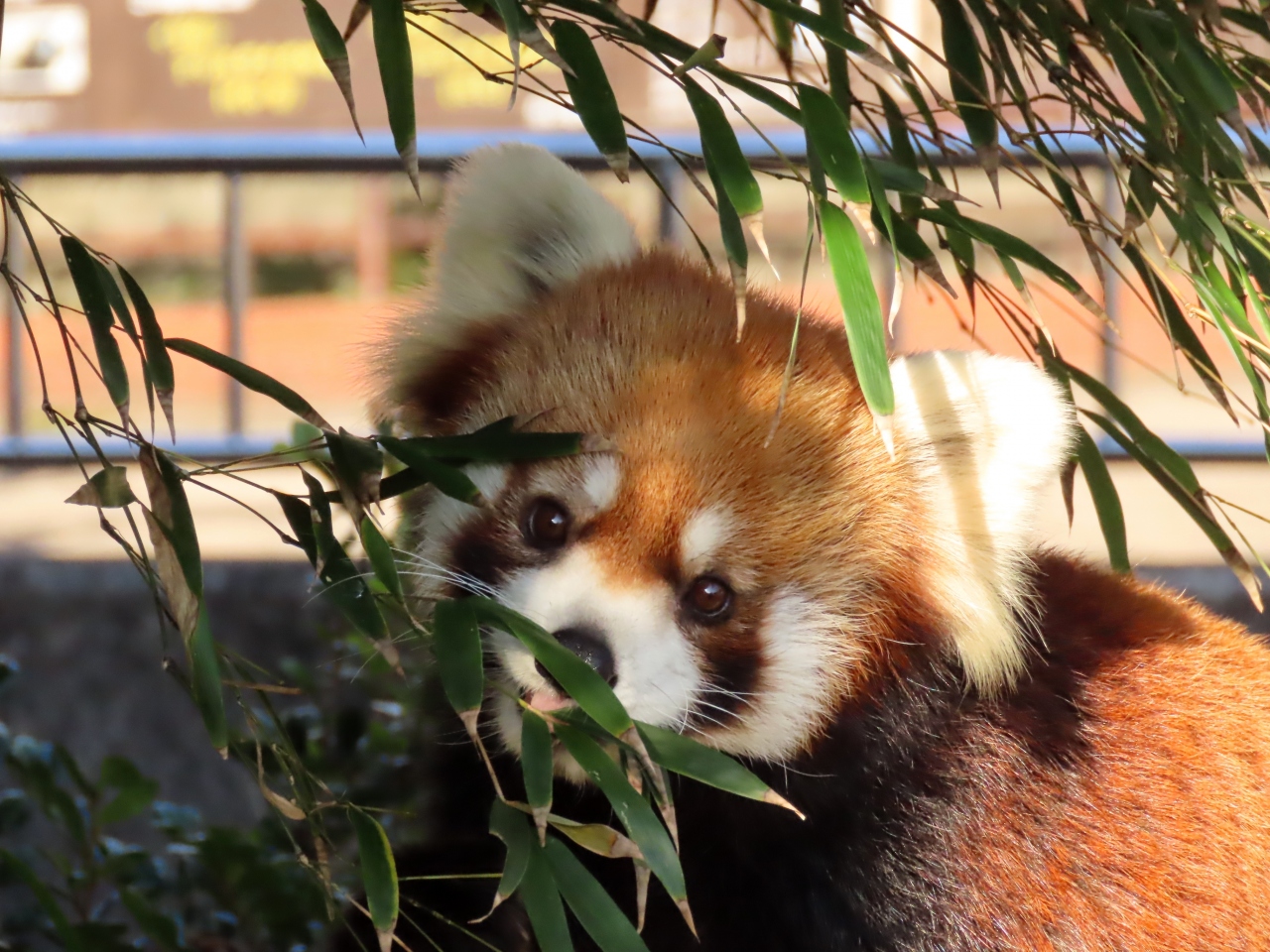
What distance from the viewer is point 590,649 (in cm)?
159

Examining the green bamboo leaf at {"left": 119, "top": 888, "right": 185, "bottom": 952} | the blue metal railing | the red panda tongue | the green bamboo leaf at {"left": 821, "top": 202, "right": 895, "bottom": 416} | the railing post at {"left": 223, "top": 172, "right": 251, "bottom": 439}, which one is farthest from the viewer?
the railing post at {"left": 223, "top": 172, "right": 251, "bottom": 439}

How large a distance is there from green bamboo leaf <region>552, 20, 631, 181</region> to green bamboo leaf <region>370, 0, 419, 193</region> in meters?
0.17

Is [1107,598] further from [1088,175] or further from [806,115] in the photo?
[1088,175]

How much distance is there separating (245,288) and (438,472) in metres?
2.52

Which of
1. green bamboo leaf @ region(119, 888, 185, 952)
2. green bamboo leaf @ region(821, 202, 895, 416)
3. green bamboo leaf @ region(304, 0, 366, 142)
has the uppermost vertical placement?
green bamboo leaf @ region(304, 0, 366, 142)

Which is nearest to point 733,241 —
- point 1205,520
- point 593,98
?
point 593,98

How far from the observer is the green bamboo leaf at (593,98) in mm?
1422

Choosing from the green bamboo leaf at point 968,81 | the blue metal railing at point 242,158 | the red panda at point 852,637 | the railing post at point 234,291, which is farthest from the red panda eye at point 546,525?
the railing post at point 234,291

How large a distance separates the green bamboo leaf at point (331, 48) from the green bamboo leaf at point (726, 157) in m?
0.36

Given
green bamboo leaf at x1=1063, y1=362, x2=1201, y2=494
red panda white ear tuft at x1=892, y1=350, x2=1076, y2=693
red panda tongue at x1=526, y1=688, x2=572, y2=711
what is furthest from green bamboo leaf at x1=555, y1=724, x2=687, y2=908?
green bamboo leaf at x1=1063, y1=362, x2=1201, y2=494

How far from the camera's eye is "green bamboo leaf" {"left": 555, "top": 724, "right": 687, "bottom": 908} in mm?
1346

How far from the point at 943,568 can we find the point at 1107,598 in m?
0.35

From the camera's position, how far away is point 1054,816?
1.84 m

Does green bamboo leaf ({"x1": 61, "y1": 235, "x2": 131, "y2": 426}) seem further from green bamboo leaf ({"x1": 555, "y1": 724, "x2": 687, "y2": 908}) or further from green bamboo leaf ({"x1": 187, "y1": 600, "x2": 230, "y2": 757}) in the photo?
green bamboo leaf ({"x1": 555, "y1": 724, "x2": 687, "y2": 908})
